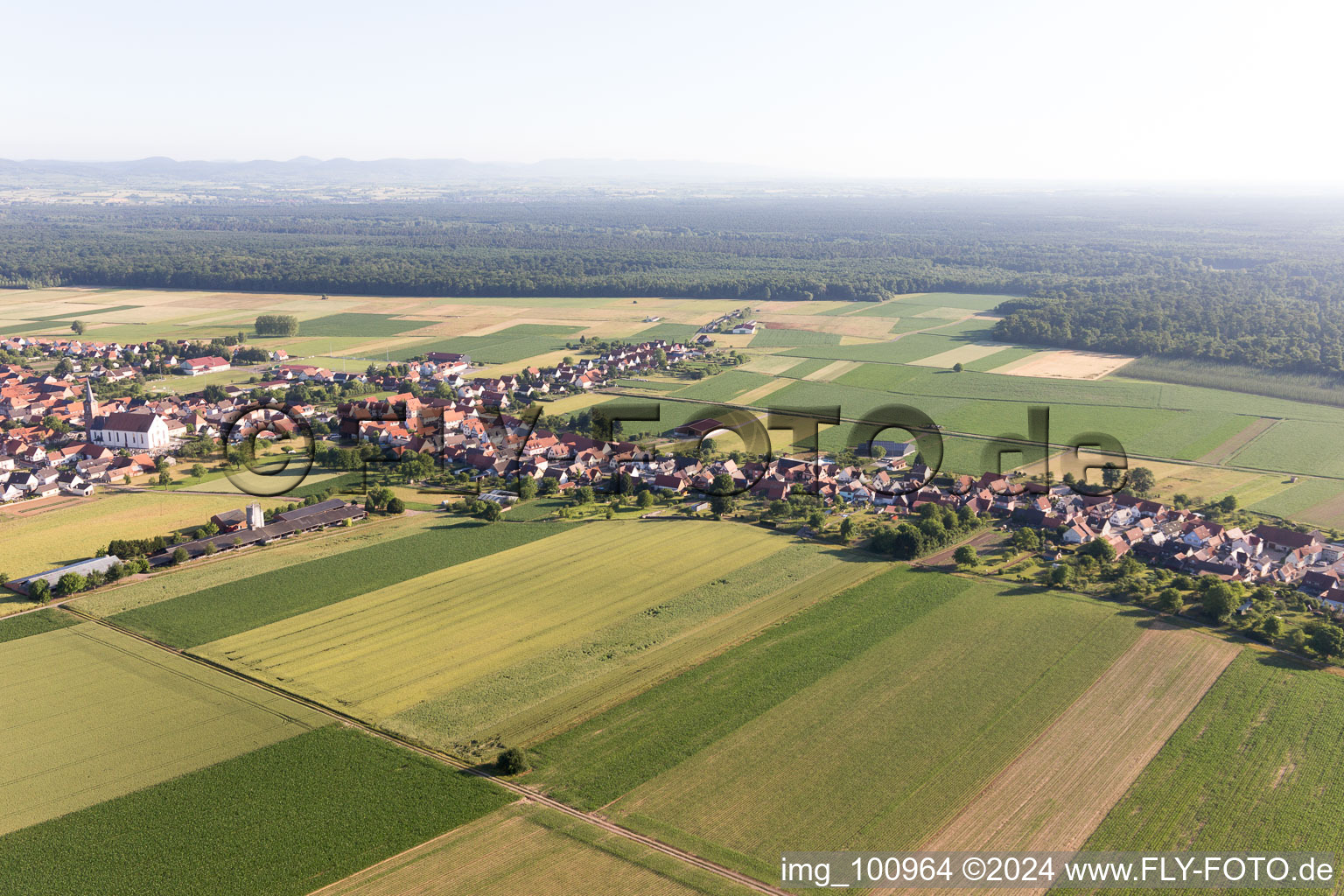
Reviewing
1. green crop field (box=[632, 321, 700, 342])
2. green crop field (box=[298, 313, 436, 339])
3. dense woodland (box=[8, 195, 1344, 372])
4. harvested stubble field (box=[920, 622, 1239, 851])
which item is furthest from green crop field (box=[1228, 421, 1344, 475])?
green crop field (box=[298, 313, 436, 339])

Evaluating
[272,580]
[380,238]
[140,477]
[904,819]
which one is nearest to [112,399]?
[140,477]

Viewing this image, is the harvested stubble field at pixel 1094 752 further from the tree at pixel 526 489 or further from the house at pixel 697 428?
the house at pixel 697 428

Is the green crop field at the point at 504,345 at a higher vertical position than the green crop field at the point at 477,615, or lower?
higher

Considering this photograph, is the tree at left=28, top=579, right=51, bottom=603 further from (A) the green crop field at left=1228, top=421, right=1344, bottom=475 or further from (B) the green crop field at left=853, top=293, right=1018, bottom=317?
(B) the green crop field at left=853, top=293, right=1018, bottom=317

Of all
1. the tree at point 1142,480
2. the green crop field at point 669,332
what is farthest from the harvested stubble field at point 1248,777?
the green crop field at point 669,332

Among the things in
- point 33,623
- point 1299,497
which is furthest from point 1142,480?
point 33,623

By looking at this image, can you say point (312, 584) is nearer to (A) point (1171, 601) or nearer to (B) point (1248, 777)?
(B) point (1248, 777)

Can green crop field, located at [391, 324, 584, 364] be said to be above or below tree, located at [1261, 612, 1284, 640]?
above
